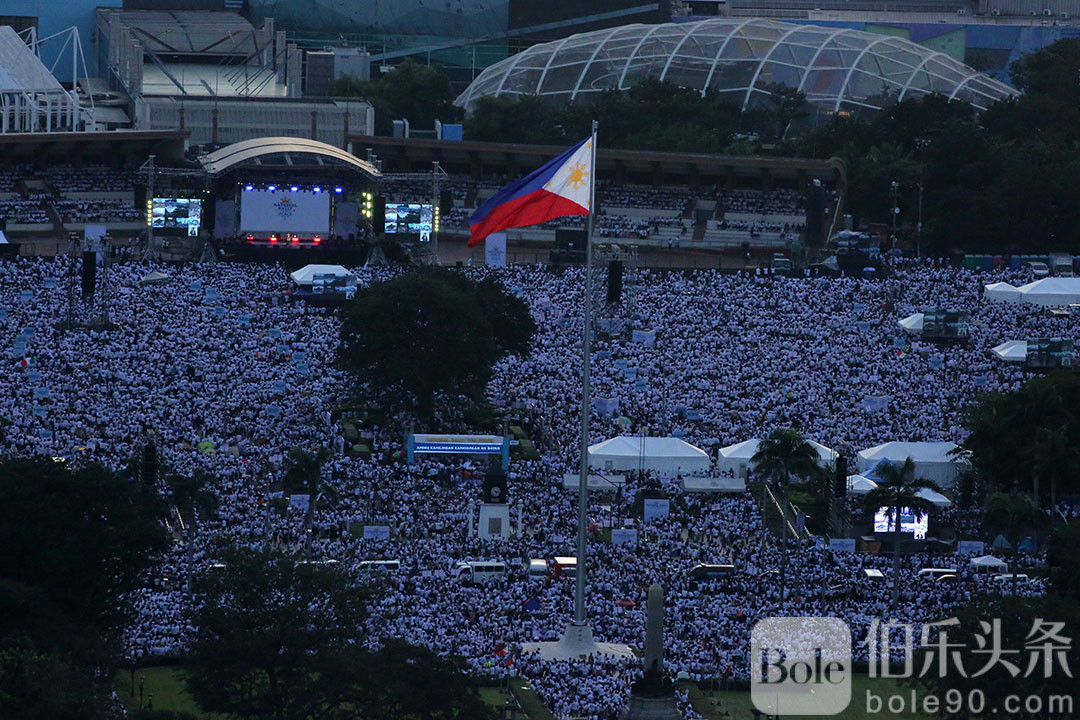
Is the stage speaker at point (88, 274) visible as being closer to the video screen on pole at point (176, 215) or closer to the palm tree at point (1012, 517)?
the video screen on pole at point (176, 215)

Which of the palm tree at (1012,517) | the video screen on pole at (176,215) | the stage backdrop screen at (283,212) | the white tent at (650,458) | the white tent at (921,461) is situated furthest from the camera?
the stage backdrop screen at (283,212)

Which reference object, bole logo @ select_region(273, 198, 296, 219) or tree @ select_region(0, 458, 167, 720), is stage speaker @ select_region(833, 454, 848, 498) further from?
bole logo @ select_region(273, 198, 296, 219)

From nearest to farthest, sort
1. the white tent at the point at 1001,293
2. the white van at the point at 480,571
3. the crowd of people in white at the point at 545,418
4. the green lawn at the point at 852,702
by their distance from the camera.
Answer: the green lawn at the point at 852,702 < the crowd of people in white at the point at 545,418 < the white van at the point at 480,571 < the white tent at the point at 1001,293

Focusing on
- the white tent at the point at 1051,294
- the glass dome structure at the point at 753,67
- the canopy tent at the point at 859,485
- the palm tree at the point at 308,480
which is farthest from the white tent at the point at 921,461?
the glass dome structure at the point at 753,67

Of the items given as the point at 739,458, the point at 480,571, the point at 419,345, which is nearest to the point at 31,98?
the point at 419,345

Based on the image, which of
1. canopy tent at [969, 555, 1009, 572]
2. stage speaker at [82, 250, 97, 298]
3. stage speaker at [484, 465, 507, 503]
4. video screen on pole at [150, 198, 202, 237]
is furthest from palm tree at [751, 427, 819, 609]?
video screen on pole at [150, 198, 202, 237]

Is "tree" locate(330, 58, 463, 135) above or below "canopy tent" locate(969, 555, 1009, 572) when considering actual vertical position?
above

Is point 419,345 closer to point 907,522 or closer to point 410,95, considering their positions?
point 907,522
